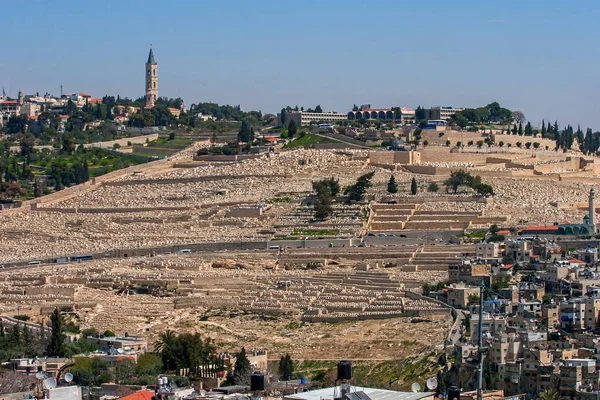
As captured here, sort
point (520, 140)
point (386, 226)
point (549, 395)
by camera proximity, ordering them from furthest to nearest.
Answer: point (520, 140) < point (386, 226) < point (549, 395)

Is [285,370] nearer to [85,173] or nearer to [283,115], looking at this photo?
[85,173]

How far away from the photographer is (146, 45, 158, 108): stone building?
356ft

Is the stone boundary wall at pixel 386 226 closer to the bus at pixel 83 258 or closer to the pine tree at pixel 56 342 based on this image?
the bus at pixel 83 258

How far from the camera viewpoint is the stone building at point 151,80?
109 metres

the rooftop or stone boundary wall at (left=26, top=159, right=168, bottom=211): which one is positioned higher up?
stone boundary wall at (left=26, top=159, right=168, bottom=211)

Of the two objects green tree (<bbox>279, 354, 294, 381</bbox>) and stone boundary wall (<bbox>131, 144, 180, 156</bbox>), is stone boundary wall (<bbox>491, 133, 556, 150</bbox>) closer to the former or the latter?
stone boundary wall (<bbox>131, 144, 180, 156</bbox>)

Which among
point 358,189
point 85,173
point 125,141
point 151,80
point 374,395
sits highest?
point 151,80

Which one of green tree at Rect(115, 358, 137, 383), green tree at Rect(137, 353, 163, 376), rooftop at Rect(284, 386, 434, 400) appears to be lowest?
green tree at Rect(137, 353, 163, 376)

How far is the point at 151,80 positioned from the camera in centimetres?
10925

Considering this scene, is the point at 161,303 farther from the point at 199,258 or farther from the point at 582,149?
the point at 582,149

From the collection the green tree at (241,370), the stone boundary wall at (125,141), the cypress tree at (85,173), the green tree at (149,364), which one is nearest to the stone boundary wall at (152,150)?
the stone boundary wall at (125,141)

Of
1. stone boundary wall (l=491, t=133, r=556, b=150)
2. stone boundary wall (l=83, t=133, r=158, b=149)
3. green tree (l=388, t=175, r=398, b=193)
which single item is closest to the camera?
green tree (l=388, t=175, r=398, b=193)

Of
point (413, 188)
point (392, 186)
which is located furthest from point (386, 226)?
point (392, 186)

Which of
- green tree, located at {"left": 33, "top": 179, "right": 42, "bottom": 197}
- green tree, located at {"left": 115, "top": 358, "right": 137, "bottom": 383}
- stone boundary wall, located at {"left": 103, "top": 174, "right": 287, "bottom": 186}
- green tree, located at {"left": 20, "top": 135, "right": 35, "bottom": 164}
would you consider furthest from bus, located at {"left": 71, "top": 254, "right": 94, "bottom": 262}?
green tree, located at {"left": 20, "top": 135, "right": 35, "bottom": 164}
